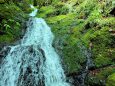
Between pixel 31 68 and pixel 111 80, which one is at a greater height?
pixel 31 68

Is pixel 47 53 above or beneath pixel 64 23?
beneath

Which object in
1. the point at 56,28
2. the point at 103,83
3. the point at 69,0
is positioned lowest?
the point at 103,83

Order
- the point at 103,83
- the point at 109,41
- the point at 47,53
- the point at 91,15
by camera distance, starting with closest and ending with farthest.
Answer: the point at 103,83 < the point at 109,41 < the point at 47,53 < the point at 91,15

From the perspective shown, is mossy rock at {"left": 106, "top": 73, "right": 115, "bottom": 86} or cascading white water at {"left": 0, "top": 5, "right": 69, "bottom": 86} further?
cascading white water at {"left": 0, "top": 5, "right": 69, "bottom": 86}

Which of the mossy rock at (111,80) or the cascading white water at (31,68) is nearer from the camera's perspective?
the mossy rock at (111,80)

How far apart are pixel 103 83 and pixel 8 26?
7.55m

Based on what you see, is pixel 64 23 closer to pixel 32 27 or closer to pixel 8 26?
pixel 32 27

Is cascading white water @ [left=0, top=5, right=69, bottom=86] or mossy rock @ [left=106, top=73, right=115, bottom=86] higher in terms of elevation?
cascading white water @ [left=0, top=5, right=69, bottom=86]

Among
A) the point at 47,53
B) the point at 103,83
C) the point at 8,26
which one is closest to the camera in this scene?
the point at 103,83

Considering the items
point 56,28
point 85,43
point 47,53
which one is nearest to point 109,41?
point 85,43

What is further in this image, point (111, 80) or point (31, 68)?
point (31, 68)

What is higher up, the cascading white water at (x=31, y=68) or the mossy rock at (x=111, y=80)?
the cascading white water at (x=31, y=68)

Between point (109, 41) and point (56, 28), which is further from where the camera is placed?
point (56, 28)

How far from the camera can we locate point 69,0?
22281 mm
